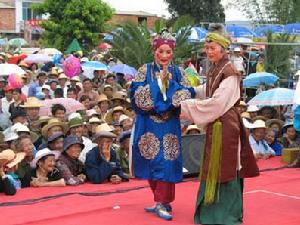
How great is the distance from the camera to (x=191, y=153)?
6.96 meters

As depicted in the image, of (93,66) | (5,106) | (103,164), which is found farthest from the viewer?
(93,66)

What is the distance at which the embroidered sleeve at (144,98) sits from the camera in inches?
197

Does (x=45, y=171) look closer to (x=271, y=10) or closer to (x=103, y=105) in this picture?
(x=103, y=105)

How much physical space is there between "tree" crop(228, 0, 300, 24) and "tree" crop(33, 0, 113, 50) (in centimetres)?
642

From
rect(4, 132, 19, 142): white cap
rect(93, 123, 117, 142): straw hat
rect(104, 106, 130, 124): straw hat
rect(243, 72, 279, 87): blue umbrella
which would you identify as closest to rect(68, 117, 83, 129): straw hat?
rect(93, 123, 117, 142): straw hat

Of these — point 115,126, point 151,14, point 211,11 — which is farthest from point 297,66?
point 151,14

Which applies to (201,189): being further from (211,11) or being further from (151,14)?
(151,14)

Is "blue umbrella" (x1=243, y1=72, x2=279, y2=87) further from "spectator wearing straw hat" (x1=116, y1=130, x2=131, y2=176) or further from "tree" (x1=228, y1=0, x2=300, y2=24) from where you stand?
"tree" (x1=228, y1=0, x2=300, y2=24)

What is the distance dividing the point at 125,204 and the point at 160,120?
0.99 meters

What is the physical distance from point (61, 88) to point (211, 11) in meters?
21.4

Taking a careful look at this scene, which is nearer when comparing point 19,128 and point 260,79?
point 19,128

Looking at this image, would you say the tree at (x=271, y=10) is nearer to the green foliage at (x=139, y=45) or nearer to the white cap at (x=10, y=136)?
the green foliage at (x=139, y=45)

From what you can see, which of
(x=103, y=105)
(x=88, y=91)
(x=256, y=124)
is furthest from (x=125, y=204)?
(x=88, y=91)

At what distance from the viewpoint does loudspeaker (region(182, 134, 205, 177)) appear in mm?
6898
